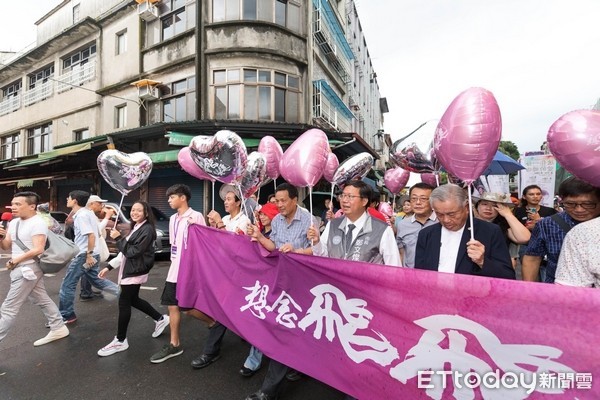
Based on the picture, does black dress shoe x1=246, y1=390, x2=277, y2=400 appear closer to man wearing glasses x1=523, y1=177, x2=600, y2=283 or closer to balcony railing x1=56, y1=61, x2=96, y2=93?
man wearing glasses x1=523, y1=177, x2=600, y2=283

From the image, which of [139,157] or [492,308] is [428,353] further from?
[139,157]

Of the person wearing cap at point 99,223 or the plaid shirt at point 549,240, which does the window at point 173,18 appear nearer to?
the person wearing cap at point 99,223

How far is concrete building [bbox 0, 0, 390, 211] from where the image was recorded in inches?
440

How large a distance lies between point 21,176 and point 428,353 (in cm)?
2594

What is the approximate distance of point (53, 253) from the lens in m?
3.57

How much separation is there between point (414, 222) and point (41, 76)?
83.2 feet

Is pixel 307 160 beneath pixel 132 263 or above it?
above

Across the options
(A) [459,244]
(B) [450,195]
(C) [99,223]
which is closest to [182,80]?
(C) [99,223]

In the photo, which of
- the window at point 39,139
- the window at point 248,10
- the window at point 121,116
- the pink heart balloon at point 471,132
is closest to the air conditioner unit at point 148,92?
the window at point 121,116

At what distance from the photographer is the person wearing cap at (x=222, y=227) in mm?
3141

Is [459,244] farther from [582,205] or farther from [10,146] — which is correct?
[10,146]

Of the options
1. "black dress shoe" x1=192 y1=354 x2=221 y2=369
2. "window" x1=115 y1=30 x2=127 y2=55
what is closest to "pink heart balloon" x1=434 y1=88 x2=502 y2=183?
"black dress shoe" x1=192 y1=354 x2=221 y2=369

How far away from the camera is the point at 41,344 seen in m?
3.61

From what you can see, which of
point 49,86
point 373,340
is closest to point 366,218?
point 373,340
